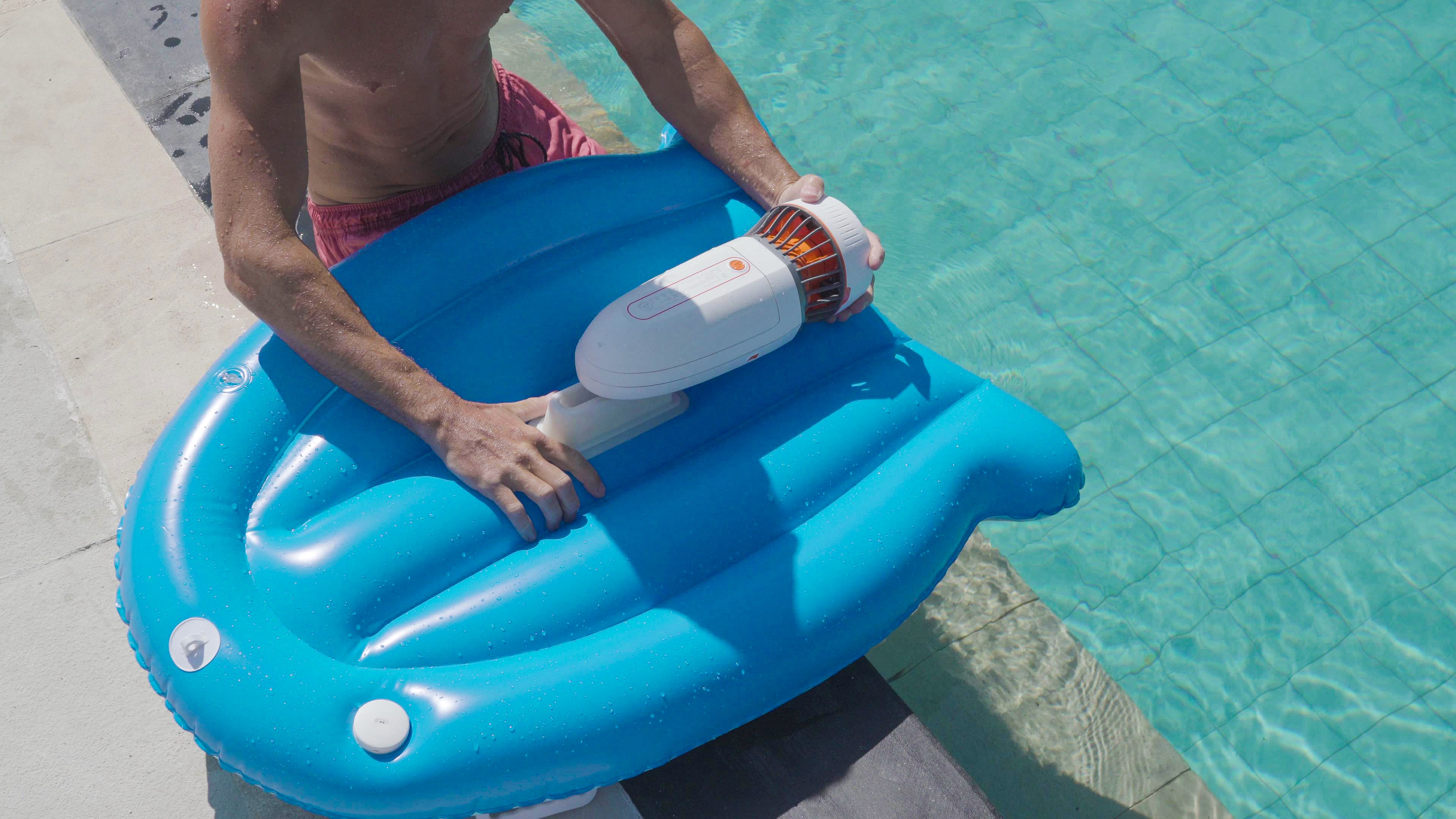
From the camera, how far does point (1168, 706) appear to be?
216 centimetres

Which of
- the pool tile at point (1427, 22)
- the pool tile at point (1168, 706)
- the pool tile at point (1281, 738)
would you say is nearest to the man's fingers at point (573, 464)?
the pool tile at point (1168, 706)

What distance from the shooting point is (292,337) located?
1445 mm

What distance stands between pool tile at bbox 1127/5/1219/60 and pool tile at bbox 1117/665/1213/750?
1.97m

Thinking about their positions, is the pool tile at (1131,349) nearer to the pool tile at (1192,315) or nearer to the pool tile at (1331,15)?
the pool tile at (1192,315)

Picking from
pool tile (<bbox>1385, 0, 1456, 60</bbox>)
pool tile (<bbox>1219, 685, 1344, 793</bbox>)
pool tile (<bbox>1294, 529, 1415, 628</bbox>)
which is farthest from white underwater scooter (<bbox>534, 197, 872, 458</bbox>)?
pool tile (<bbox>1385, 0, 1456, 60</bbox>)

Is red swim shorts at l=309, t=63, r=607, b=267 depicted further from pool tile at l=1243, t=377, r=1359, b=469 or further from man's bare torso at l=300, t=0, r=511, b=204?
pool tile at l=1243, t=377, r=1359, b=469

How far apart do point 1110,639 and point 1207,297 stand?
101 cm

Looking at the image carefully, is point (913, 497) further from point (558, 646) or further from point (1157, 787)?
point (1157, 787)

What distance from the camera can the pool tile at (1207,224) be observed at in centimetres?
277

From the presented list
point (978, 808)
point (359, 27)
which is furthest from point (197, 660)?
point (978, 808)

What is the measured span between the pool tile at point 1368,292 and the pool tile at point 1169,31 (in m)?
0.88

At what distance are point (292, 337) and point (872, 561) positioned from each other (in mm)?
887

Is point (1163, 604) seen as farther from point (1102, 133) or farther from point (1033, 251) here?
point (1102, 133)

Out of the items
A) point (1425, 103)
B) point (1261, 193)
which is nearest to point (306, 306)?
point (1261, 193)
